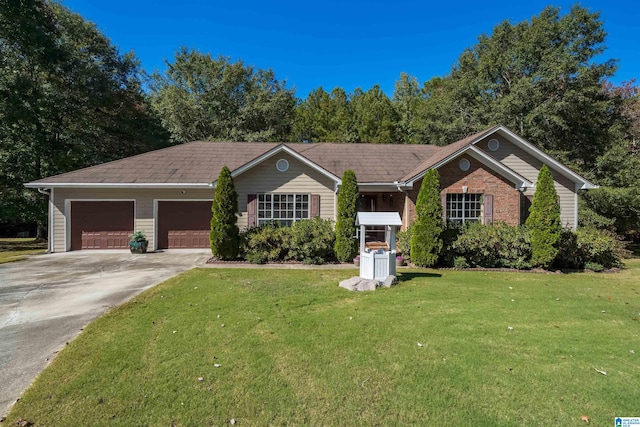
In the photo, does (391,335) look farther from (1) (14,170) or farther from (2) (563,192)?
(1) (14,170)

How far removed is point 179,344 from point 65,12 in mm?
25982

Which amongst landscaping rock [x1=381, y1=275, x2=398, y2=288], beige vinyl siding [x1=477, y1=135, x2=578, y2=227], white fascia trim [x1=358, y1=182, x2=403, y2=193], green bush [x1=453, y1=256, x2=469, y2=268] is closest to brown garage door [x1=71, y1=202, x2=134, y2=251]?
white fascia trim [x1=358, y1=182, x2=403, y2=193]

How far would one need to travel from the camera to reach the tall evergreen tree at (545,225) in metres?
10.6

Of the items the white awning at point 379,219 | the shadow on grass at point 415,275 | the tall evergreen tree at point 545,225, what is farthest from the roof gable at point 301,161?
the white awning at point 379,219

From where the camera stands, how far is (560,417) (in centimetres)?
308

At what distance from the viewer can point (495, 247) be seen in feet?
36.2

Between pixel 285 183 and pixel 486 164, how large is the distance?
798 cm

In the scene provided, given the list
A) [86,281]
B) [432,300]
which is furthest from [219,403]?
[86,281]

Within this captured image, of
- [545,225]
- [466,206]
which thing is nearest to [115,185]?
[466,206]

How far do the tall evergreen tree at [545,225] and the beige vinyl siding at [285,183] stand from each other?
7231 millimetres

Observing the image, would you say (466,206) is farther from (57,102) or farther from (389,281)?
(57,102)

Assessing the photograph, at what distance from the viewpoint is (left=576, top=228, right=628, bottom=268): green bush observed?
11266mm

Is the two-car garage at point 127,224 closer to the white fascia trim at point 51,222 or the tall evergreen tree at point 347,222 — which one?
the white fascia trim at point 51,222

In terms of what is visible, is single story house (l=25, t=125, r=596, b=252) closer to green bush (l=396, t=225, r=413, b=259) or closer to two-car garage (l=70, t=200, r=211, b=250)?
two-car garage (l=70, t=200, r=211, b=250)
